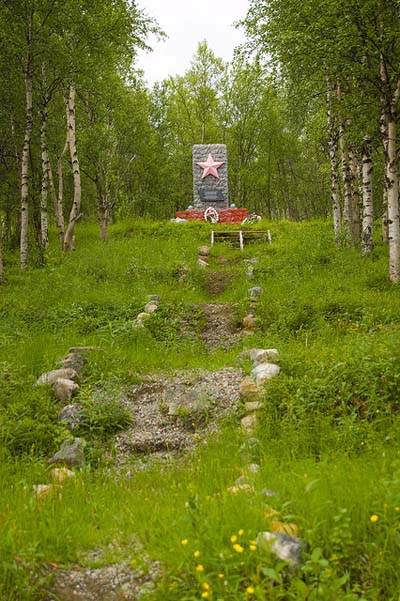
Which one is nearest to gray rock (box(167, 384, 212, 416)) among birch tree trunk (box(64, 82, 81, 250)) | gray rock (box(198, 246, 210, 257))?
gray rock (box(198, 246, 210, 257))

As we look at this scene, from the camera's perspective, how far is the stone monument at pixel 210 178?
95.5 ft

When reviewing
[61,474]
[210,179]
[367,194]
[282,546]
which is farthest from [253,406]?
[210,179]

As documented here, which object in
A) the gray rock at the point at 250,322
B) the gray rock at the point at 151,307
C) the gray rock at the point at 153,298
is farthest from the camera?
the gray rock at the point at 153,298

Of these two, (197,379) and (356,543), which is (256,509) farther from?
(197,379)

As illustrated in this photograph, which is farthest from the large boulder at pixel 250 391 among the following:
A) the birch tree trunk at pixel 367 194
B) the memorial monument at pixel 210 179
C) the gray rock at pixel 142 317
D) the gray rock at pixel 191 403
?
the memorial monument at pixel 210 179

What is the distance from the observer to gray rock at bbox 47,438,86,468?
202 inches

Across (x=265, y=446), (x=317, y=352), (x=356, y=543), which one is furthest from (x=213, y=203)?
(x=356, y=543)

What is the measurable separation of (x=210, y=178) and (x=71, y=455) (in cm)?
2616

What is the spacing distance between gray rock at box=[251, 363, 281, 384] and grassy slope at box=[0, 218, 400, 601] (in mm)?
177

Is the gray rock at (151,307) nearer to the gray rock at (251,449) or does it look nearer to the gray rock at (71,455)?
the gray rock at (71,455)

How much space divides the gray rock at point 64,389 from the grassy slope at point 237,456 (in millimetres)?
151

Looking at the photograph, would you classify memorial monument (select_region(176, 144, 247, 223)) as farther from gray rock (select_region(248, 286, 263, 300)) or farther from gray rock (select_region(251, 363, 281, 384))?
gray rock (select_region(251, 363, 281, 384))

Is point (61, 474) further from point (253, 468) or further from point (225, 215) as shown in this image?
point (225, 215)

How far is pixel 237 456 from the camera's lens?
496 cm
